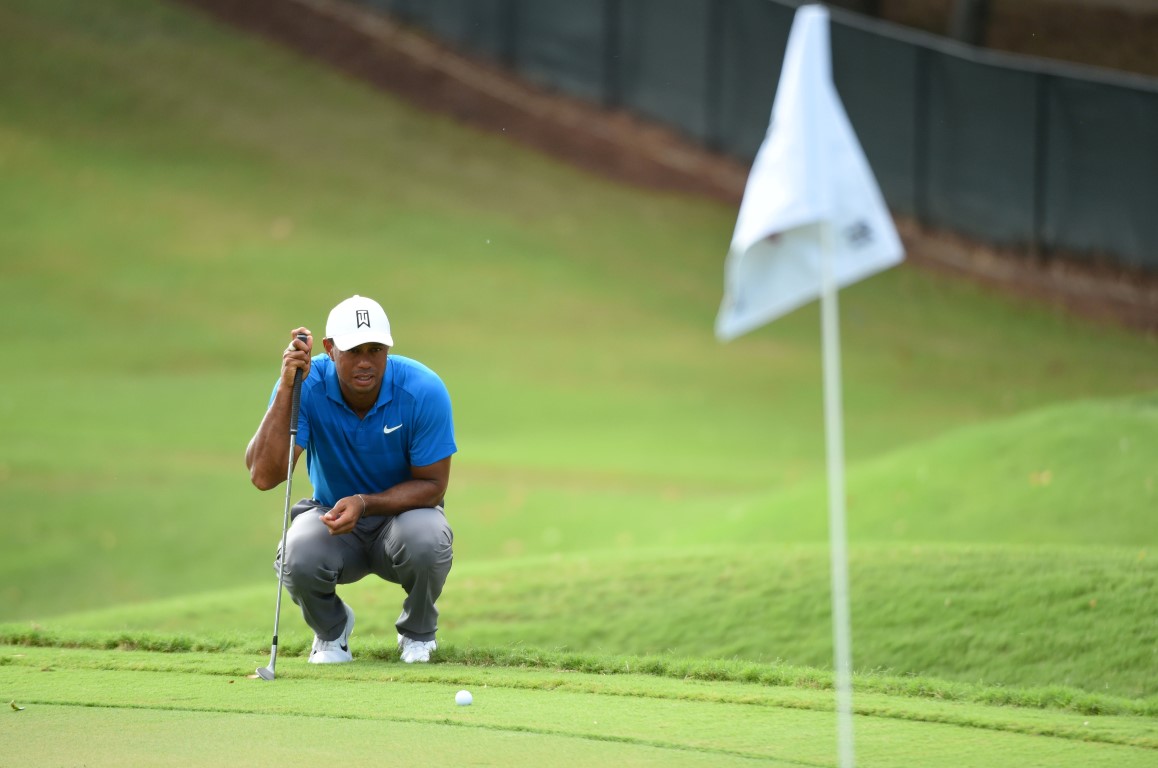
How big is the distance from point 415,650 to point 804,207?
254cm

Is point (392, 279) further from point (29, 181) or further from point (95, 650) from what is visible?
point (95, 650)

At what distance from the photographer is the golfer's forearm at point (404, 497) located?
6156 mm

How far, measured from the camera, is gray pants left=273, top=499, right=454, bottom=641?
6129 mm

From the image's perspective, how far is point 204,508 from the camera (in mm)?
14000

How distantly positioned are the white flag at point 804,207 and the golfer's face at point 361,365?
161 cm

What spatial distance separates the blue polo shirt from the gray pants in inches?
9.5

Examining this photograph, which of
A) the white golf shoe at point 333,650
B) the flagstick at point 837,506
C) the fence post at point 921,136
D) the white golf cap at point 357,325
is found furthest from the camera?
the fence post at point 921,136

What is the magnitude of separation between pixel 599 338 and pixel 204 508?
765 cm

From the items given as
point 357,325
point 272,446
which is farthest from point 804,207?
point 272,446

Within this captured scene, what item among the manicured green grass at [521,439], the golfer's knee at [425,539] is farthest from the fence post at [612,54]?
the golfer's knee at [425,539]

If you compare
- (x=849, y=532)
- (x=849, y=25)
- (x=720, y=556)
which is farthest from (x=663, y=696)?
(x=849, y=25)

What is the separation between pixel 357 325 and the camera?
600 cm

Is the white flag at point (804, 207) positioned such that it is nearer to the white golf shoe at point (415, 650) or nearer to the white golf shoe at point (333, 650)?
the white golf shoe at point (415, 650)

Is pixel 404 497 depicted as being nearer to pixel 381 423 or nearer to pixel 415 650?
pixel 381 423
